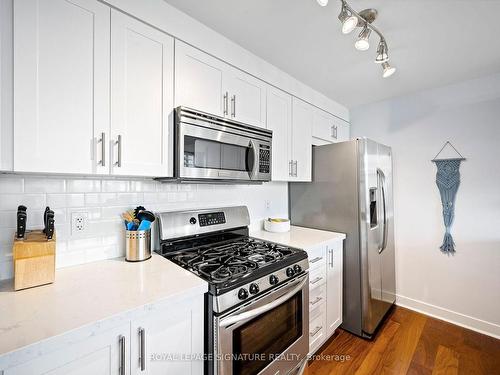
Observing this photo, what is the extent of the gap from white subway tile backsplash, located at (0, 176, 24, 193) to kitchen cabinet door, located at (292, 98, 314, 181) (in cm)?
188

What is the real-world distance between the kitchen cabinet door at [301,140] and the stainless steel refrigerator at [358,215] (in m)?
0.13

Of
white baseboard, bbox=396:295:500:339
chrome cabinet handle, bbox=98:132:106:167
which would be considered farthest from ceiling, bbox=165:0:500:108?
white baseboard, bbox=396:295:500:339

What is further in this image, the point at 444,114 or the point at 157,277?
the point at 444,114

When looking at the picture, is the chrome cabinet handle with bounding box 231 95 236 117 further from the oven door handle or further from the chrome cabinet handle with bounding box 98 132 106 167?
the oven door handle

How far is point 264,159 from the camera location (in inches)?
72.6

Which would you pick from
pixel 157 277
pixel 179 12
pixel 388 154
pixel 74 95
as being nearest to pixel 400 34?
pixel 388 154

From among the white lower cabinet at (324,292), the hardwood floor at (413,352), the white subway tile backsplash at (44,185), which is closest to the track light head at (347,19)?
the white lower cabinet at (324,292)

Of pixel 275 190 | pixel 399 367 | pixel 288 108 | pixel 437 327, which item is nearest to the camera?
pixel 399 367

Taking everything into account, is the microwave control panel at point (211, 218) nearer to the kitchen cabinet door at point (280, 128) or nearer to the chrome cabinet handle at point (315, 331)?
the kitchen cabinet door at point (280, 128)

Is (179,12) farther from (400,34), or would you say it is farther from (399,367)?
(399,367)

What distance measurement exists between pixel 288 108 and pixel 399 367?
7.58 ft

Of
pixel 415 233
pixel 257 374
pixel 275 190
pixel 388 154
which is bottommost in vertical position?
pixel 257 374

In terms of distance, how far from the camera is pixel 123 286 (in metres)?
1.05

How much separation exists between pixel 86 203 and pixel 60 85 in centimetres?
64
